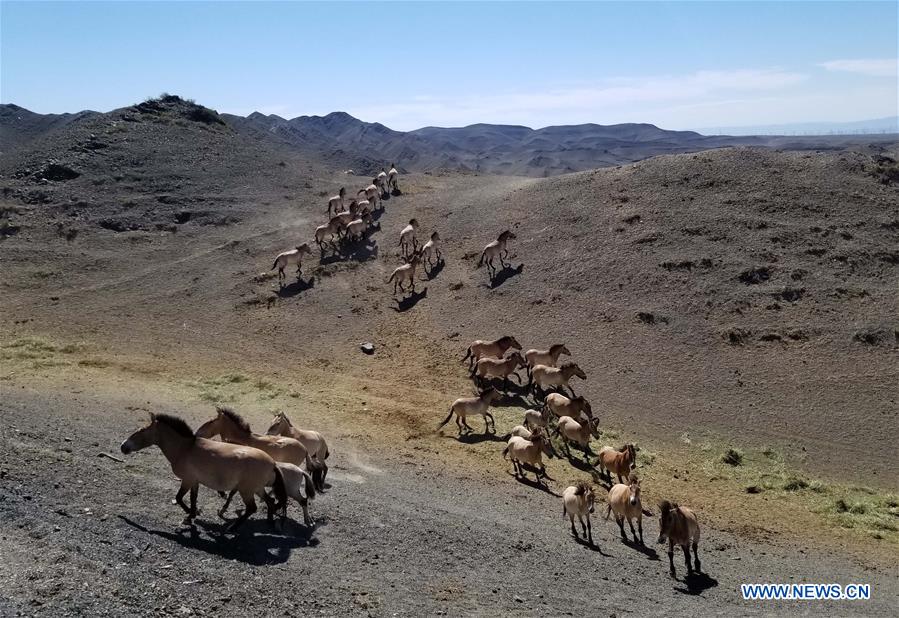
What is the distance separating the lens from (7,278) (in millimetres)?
29953

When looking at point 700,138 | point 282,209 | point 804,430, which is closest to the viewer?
point 804,430

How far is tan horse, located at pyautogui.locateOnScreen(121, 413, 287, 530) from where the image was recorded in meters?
10.3

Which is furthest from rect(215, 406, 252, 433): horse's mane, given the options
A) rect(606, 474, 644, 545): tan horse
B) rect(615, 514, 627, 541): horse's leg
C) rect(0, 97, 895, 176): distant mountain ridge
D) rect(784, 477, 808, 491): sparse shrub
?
rect(0, 97, 895, 176): distant mountain ridge

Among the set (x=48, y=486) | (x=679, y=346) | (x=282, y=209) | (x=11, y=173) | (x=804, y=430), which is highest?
(x=11, y=173)

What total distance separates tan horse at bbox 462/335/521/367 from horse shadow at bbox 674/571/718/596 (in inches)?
455

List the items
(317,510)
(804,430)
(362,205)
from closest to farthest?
(317,510), (804,430), (362,205)

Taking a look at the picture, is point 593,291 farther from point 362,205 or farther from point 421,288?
point 362,205

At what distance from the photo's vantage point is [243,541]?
9984mm

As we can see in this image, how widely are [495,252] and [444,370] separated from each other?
809 cm

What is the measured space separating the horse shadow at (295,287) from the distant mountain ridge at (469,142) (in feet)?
111

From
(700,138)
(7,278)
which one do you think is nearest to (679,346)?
(7,278)

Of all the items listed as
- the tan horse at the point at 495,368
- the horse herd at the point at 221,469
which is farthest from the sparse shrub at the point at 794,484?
the horse herd at the point at 221,469

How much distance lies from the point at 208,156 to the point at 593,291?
1132 inches

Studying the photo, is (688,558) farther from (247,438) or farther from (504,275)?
(504,275)
